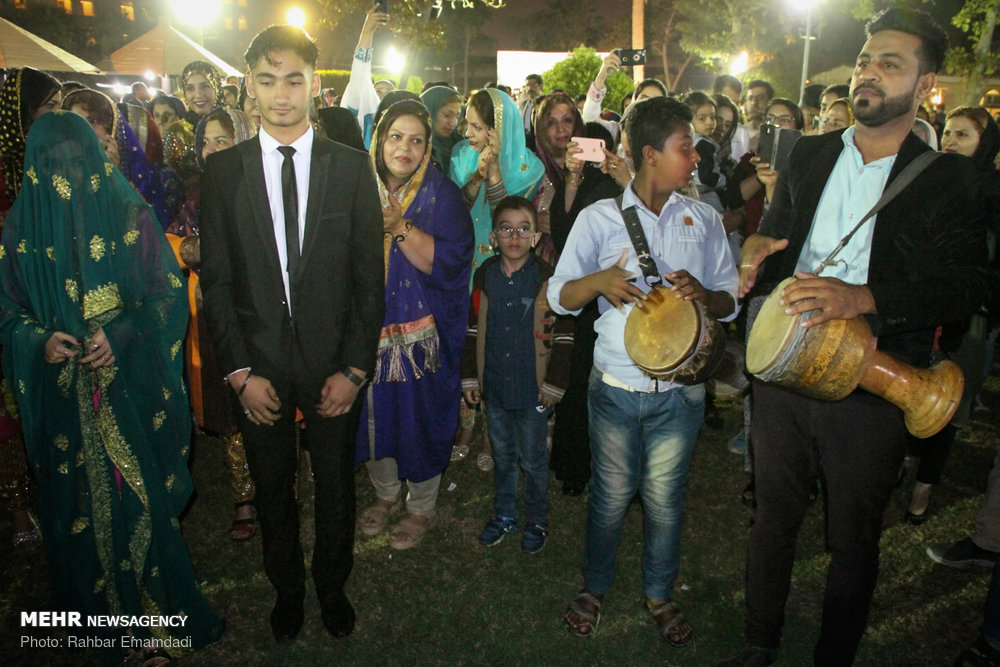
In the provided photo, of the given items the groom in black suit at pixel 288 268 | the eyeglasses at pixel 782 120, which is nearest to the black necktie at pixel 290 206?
the groom in black suit at pixel 288 268

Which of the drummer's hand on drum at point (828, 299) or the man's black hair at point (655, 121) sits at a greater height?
the man's black hair at point (655, 121)

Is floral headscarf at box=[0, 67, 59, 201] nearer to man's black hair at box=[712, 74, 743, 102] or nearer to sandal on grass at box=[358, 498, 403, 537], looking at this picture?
sandal on grass at box=[358, 498, 403, 537]

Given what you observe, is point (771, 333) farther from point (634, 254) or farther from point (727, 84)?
point (727, 84)

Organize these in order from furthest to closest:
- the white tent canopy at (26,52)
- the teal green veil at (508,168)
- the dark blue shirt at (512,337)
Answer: the white tent canopy at (26,52), the teal green veil at (508,168), the dark blue shirt at (512,337)

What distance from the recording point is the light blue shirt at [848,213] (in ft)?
7.50

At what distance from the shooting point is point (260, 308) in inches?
98.9

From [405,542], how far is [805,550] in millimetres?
2205

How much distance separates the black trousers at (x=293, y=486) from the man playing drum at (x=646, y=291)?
107 cm

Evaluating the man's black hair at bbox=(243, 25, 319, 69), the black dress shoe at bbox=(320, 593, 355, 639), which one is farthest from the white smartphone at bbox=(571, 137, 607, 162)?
the black dress shoe at bbox=(320, 593, 355, 639)

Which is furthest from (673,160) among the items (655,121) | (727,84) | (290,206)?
(727,84)

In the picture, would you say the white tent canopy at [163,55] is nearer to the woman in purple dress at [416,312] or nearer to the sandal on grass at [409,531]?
the woman in purple dress at [416,312]

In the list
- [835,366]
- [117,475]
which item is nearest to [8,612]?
[117,475]

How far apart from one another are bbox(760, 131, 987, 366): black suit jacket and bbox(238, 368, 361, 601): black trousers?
2.06 meters

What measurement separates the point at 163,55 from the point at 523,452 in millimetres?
18679
